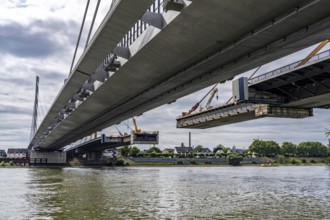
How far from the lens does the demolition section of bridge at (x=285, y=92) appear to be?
123 feet

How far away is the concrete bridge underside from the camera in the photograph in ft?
52.0

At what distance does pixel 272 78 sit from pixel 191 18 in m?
27.5

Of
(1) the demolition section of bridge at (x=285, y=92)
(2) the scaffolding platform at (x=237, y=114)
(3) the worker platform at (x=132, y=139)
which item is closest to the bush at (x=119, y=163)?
(3) the worker platform at (x=132, y=139)

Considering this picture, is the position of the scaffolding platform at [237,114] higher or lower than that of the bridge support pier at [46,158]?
higher

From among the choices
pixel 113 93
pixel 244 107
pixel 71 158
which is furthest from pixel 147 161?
pixel 113 93

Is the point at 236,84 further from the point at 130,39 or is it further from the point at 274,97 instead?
the point at 130,39

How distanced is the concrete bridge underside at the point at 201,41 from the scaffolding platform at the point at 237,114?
2310 centimetres

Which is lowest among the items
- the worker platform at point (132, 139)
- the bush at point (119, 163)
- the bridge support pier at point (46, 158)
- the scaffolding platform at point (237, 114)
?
the bush at point (119, 163)

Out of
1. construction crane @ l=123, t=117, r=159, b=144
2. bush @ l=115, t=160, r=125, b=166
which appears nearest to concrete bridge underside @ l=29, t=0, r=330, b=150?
construction crane @ l=123, t=117, r=159, b=144

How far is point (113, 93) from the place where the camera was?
1352 inches

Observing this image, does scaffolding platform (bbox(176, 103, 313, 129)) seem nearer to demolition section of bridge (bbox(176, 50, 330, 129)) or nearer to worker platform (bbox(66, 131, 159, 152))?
demolition section of bridge (bbox(176, 50, 330, 129))

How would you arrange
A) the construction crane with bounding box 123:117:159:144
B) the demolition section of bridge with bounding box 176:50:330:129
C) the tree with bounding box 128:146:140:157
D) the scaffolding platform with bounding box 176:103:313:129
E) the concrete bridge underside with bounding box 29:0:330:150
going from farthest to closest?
the tree with bounding box 128:146:140:157
the construction crane with bounding box 123:117:159:144
the scaffolding platform with bounding box 176:103:313:129
the demolition section of bridge with bounding box 176:50:330:129
the concrete bridge underside with bounding box 29:0:330:150

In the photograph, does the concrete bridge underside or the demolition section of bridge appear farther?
the demolition section of bridge

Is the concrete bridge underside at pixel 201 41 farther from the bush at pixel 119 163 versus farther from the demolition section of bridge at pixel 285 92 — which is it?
the bush at pixel 119 163
